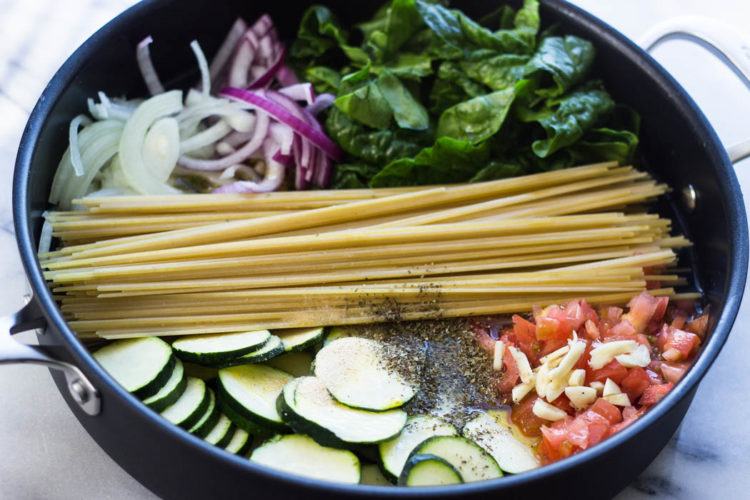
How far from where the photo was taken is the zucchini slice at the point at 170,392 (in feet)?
5.23

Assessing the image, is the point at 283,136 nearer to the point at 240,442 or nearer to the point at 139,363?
the point at 139,363

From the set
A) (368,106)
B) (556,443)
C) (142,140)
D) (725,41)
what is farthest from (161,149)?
(725,41)

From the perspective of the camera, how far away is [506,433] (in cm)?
171

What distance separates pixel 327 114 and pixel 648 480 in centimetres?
130

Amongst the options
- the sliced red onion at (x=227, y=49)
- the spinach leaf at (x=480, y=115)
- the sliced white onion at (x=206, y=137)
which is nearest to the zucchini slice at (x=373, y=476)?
the spinach leaf at (x=480, y=115)

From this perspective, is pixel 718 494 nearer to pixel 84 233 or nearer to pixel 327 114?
pixel 327 114

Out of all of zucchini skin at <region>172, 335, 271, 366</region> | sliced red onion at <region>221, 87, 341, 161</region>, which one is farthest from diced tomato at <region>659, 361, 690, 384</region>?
sliced red onion at <region>221, 87, 341, 161</region>

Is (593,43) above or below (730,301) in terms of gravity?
above

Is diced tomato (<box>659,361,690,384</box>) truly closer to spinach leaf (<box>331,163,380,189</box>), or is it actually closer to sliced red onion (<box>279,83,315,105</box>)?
spinach leaf (<box>331,163,380,189</box>)

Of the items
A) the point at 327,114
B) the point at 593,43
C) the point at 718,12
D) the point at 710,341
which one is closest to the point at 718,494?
the point at 710,341

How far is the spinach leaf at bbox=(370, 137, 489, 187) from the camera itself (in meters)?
2.08

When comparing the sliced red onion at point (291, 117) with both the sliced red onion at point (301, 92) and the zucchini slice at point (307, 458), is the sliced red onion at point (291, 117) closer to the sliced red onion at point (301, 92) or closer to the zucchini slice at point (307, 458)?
the sliced red onion at point (301, 92)

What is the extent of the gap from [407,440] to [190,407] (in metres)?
0.45

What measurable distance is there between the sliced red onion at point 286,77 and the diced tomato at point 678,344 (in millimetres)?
1275
